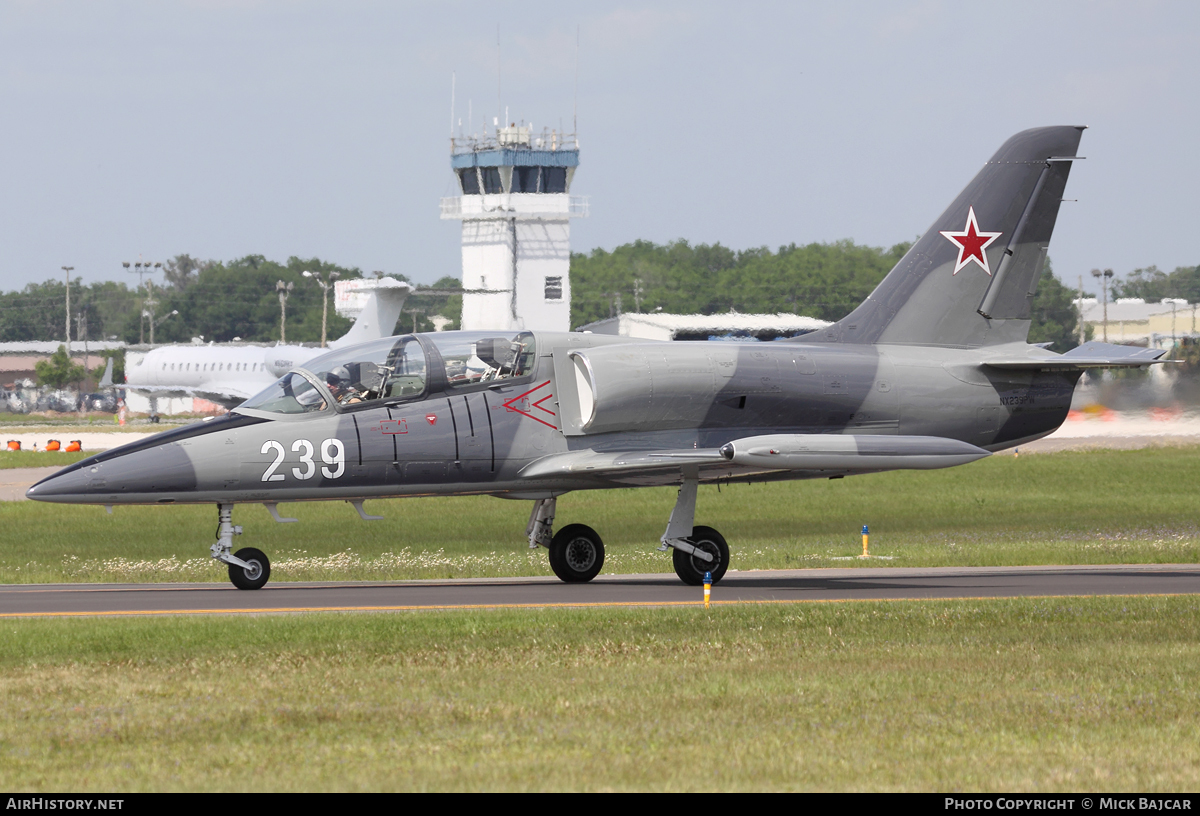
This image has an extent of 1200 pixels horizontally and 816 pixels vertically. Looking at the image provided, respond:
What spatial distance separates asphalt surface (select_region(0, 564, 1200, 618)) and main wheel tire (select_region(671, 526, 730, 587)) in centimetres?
24

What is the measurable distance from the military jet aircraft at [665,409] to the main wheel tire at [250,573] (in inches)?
1.1

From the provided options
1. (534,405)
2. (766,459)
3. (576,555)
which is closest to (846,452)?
(766,459)

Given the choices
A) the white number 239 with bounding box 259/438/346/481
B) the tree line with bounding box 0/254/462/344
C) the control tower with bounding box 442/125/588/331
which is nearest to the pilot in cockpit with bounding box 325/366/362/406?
the white number 239 with bounding box 259/438/346/481

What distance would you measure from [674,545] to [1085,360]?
672 cm

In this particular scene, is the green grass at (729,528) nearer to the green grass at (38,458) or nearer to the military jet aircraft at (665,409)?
the military jet aircraft at (665,409)

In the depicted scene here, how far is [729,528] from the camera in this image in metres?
34.0

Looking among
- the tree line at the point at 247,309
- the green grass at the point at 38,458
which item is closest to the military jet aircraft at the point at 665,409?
the green grass at the point at 38,458

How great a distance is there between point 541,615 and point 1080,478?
1304 inches

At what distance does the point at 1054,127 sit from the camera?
2281cm

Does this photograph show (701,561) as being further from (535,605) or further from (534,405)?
(535,605)

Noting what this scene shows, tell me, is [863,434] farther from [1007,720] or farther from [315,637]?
[1007,720]

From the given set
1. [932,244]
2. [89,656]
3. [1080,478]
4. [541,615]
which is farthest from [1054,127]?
[1080,478]

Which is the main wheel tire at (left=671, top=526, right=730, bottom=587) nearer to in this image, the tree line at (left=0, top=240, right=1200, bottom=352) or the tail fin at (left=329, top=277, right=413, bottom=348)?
the tail fin at (left=329, top=277, right=413, bottom=348)

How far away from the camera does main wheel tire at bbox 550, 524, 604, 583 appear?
20500 millimetres
